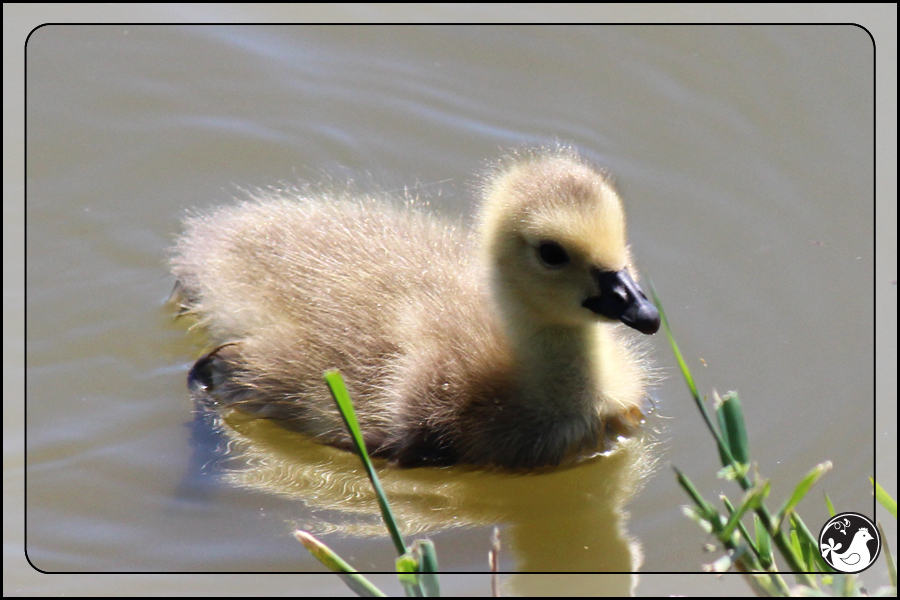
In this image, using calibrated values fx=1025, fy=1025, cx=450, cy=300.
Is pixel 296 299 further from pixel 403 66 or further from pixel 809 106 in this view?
pixel 809 106

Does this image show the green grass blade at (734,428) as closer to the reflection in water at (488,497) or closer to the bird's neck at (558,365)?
the reflection in water at (488,497)

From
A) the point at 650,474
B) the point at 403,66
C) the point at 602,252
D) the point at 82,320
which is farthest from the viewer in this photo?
the point at 403,66

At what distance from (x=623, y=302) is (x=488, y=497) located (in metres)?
0.66

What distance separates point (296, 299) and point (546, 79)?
2081 mm

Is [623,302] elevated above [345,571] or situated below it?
above

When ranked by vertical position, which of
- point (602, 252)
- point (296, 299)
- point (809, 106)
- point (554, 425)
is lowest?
point (554, 425)

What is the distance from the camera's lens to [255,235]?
3279mm

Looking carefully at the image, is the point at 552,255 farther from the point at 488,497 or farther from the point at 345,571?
the point at 345,571

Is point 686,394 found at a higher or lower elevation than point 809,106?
lower

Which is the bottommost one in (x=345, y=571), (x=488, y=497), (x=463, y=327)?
(x=488, y=497)

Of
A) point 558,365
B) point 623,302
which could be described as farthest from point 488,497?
point 623,302

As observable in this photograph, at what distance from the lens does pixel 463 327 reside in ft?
9.50

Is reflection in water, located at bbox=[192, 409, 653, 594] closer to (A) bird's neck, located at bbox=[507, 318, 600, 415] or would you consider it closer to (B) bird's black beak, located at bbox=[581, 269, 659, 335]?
(A) bird's neck, located at bbox=[507, 318, 600, 415]

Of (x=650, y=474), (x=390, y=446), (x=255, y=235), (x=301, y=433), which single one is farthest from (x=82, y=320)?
(x=650, y=474)
